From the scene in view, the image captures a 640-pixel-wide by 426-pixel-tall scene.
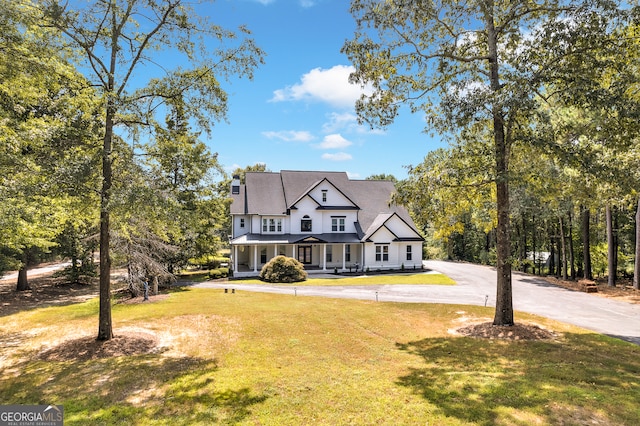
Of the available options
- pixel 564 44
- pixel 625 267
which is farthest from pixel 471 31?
pixel 625 267

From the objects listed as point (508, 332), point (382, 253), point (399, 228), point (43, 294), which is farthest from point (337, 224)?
point (508, 332)

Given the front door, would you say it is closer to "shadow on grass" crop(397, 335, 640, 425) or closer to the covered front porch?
the covered front porch

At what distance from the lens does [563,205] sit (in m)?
27.6

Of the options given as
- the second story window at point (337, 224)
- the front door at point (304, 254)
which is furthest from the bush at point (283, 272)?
the second story window at point (337, 224)

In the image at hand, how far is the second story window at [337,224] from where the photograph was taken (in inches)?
1475

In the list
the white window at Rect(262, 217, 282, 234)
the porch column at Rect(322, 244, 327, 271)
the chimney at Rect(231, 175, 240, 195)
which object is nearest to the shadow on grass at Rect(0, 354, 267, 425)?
the porch column at Rect(322, 244, 327, 271)

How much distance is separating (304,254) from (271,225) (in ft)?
15.2

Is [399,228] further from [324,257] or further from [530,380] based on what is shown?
[530,380]

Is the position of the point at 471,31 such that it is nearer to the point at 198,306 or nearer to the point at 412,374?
the point at 412,374

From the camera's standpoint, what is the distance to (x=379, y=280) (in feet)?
99.0

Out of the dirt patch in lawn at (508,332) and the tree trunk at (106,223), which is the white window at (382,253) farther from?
the tree trunk at (106,223)

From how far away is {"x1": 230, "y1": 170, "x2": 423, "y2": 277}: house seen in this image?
117 ft

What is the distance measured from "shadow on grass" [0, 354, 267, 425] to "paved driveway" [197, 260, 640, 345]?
43.2 feet

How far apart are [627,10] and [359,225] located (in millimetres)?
29436
